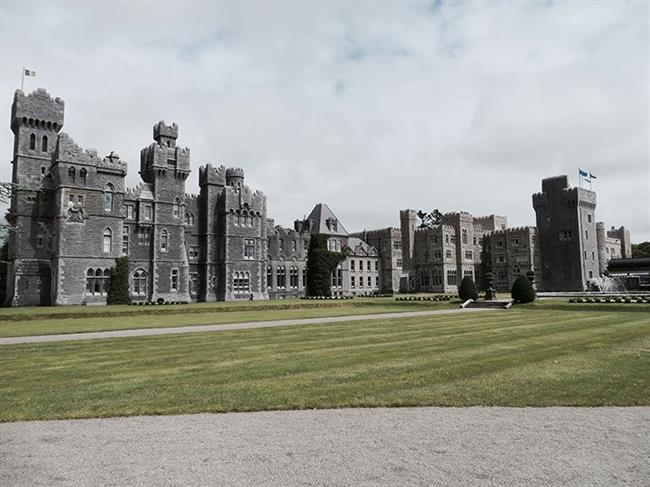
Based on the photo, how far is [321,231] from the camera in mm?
71125

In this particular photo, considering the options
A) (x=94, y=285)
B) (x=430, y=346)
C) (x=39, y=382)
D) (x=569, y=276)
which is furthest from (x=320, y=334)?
(x=569, y=276)

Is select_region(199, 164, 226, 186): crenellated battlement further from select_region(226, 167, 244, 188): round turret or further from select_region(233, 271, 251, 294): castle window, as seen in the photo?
select_region(233, 271, 251, 294): castle window

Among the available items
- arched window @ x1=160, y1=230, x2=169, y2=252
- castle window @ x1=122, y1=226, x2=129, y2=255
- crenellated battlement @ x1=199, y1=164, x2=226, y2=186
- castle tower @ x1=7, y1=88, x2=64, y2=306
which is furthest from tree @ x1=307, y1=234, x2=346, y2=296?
castle tower @ x1=7, y1=88, x2=64, y2=306

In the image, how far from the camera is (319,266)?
64.4 m

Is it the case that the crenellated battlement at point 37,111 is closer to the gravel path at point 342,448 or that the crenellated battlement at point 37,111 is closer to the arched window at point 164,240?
the arched window at point 164,240

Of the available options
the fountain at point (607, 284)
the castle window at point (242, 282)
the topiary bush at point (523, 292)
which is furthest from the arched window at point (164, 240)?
the fountain at point (607, 284)

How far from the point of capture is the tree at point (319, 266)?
210ft

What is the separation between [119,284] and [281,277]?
24.3m

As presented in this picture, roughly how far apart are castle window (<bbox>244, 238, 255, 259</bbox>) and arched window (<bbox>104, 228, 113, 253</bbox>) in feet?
53.4

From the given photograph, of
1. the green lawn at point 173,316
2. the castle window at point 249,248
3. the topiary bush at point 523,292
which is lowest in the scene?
the green lawn at point 173,316

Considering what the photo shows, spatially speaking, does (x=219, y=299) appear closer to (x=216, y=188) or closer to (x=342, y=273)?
(x=216, y=188)

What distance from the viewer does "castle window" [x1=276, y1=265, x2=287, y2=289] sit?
6544 cm

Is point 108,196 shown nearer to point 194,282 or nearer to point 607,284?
point 194,282

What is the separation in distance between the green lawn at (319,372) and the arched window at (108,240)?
31.1m
